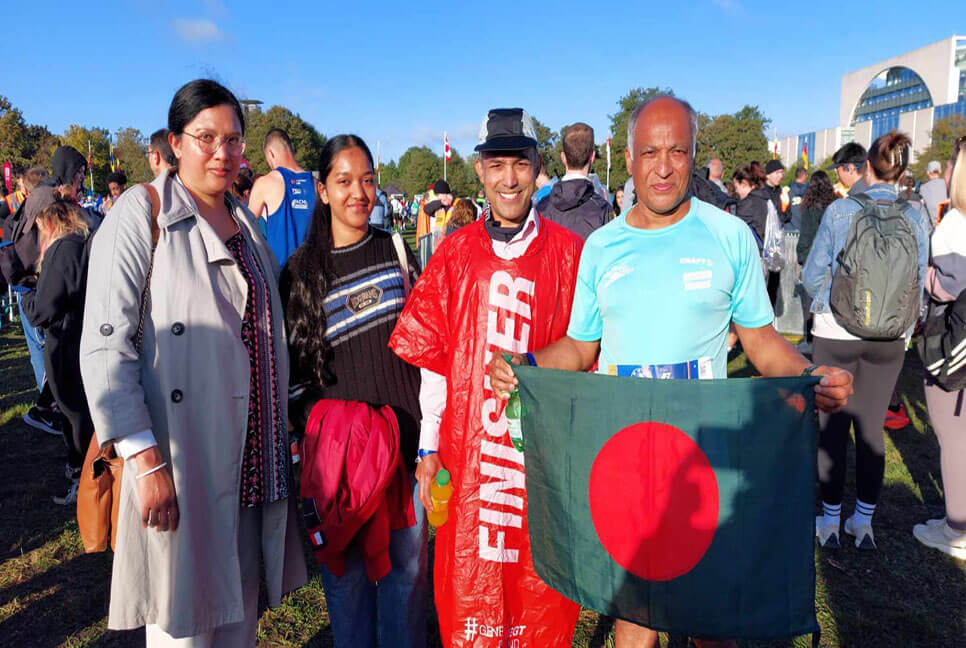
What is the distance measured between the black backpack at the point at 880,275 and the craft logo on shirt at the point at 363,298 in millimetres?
2899

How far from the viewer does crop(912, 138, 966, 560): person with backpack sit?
3.58 m

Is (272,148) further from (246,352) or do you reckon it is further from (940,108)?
(940,108)

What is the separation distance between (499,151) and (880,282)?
104 inches

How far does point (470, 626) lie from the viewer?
2230mm

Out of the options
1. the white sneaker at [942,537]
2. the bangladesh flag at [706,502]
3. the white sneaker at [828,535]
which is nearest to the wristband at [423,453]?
the bangladesh flag at [706,502]

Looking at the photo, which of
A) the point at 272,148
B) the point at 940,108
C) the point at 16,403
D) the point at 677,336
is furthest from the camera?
the point at 940,108

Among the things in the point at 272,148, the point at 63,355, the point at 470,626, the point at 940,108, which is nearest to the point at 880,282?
the point at 470,626

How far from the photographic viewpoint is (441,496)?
221 cm

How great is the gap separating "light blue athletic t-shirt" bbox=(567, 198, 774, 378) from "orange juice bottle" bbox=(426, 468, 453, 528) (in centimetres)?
72

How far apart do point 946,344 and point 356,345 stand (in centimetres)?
345

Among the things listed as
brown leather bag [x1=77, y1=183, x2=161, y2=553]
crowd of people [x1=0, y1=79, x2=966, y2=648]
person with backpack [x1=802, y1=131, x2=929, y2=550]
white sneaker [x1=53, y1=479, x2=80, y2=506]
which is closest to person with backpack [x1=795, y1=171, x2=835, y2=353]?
person with backpack [x1=802, y1=131, x2=929, y2=550]

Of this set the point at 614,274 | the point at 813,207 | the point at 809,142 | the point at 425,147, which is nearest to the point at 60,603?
the point at 614,274

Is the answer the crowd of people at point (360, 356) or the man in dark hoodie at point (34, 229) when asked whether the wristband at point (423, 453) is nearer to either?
the crowd of people at point (360, 356)

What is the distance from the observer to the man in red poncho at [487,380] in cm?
223
